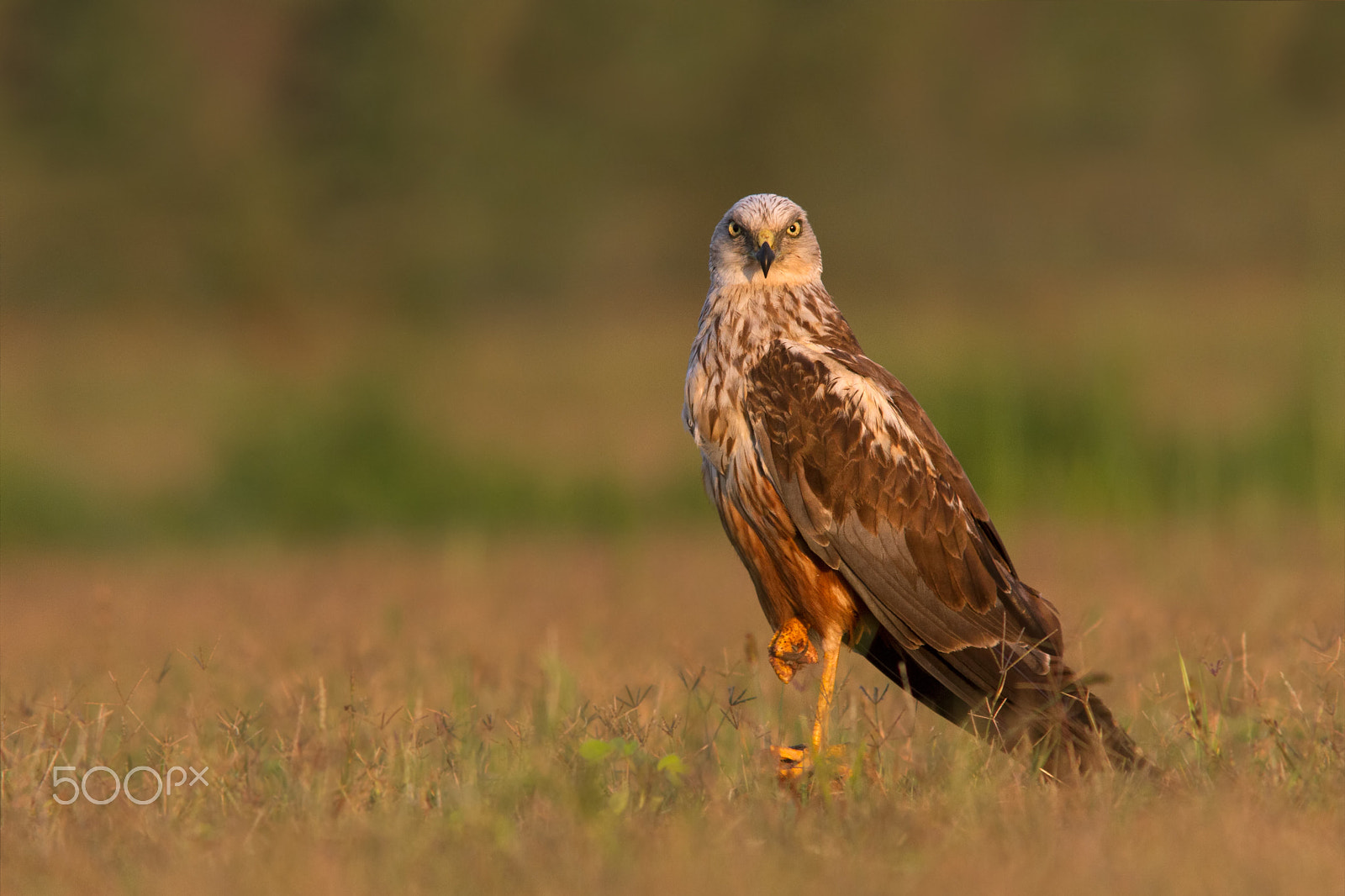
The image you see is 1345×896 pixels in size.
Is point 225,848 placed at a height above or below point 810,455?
below

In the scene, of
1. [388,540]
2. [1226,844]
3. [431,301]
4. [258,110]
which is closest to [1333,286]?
[388,540]

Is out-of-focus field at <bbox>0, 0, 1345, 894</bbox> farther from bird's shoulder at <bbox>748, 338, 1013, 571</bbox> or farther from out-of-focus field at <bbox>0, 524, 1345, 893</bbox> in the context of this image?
bird's shoulder at <bbox>748, 338, 1013, 571</bbox>

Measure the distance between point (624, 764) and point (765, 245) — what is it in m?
1.66

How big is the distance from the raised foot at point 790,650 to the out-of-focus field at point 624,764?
Answer: 141mm

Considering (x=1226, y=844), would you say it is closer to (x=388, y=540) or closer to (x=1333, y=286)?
(x=388, y=540)

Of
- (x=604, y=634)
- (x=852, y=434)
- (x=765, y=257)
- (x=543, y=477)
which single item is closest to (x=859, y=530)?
(x=852, y=434)

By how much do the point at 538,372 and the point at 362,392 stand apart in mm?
6993

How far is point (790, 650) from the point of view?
427 centimetres

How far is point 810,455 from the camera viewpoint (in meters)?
4.19

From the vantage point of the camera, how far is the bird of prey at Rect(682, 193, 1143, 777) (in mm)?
4113

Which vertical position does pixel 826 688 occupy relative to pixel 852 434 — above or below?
below

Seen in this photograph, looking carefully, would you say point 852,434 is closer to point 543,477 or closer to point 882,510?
point 882,510

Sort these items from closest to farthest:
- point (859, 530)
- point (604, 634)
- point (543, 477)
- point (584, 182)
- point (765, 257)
→ point (859, 530) < point (765, 257) < point (604, 634) < point (543, 477) < point (584, 182)

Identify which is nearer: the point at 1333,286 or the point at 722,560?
the point at 722,560
